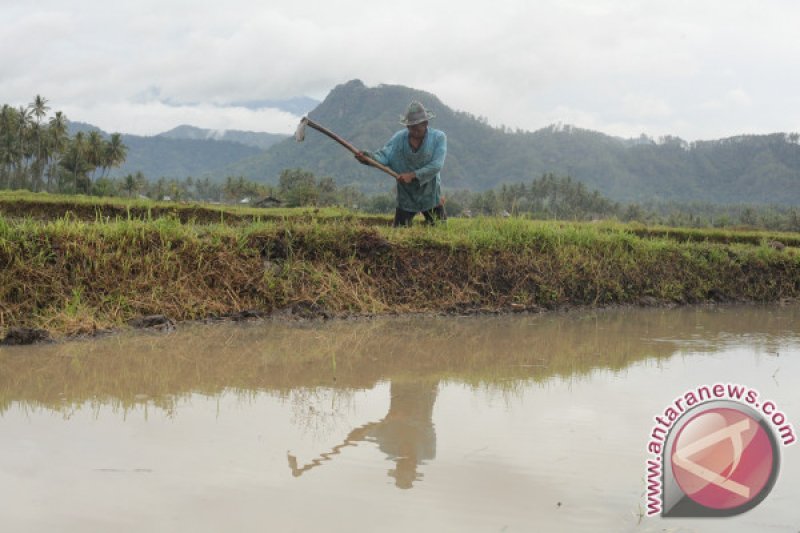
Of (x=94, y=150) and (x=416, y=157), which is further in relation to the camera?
(x=94, y=150)

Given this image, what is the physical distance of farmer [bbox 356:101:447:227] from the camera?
715cm

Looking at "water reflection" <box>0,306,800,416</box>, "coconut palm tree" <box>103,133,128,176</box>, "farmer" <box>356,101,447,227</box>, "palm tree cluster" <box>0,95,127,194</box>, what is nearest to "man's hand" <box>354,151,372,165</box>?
"farmer" <box>356,101,447,227</box>

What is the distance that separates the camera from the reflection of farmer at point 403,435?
90.0 inches

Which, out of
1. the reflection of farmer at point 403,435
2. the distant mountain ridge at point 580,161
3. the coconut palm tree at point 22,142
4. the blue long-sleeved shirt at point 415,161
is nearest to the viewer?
the reflection of farmer at point 403,435

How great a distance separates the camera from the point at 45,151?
208ft

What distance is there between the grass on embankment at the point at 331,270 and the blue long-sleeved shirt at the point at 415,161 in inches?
19.3

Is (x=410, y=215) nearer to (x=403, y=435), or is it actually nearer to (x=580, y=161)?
(x=403, y=435)

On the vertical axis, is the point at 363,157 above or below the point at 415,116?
below

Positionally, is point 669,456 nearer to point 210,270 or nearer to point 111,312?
point 111,312

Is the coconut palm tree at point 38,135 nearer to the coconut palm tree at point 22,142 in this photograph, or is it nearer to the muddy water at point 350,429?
the coconut palm tree at point 22,142

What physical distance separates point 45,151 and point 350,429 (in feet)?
227

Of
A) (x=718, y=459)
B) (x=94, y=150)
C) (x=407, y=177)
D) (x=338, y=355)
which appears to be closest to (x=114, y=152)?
(x=94, y=150)

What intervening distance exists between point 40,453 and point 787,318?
646 cm

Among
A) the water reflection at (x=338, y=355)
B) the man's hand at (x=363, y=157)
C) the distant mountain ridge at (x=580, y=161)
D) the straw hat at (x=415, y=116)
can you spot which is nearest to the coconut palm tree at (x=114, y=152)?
the straw hat at (x=415, y=116)
